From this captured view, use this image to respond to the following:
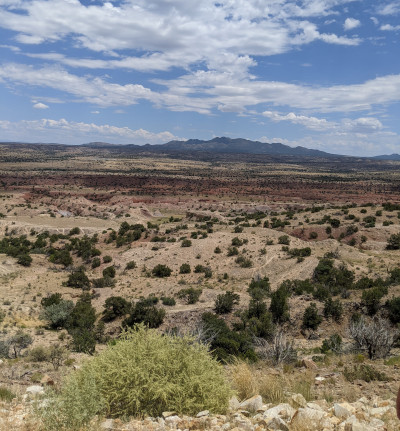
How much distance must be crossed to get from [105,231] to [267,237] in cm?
2196

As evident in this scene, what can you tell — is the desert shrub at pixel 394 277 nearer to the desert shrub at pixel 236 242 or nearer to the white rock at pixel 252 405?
the desert shrub at pixel 236 242

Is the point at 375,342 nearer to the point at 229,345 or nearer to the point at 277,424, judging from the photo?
the point at 229,345

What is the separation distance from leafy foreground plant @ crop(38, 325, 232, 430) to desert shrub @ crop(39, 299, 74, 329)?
45.6ft

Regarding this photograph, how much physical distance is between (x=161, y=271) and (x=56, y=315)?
11.7m

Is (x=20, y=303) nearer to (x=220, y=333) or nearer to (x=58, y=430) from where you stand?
(x=220, y=333)

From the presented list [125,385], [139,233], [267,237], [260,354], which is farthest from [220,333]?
[139,233]

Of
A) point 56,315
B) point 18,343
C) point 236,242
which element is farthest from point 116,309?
point 236,242

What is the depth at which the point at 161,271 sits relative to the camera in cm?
2988

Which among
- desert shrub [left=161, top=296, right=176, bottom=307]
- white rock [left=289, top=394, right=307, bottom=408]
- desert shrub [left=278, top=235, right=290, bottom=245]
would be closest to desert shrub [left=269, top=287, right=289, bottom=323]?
desert shrub [left=161, top=296, right=176, bottom=307]

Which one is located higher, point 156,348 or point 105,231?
point 156,348

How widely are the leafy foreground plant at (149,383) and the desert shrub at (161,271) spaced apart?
23298 millimetres

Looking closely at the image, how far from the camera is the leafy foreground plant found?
18.8ft

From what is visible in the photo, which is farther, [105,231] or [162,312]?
[105,231]

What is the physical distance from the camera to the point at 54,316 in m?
19.0
